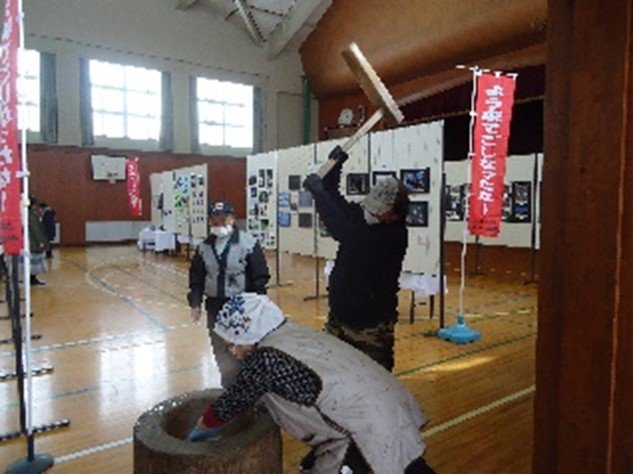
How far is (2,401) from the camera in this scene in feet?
13.2

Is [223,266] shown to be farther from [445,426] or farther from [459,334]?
[459,334]

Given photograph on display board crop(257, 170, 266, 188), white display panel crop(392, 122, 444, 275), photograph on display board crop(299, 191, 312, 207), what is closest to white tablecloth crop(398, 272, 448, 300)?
white display panel crop(392, 122, 444, 275)

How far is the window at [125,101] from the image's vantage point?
1673 centimetres

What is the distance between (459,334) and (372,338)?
3.04 m

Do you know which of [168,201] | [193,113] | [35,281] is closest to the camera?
[35,281]

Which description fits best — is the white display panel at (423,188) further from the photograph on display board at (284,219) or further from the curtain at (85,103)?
the curtain at (85,103)

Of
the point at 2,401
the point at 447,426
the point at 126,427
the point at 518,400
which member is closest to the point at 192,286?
the point at 126,427

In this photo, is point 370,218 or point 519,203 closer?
point 370,218

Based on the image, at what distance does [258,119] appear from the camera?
785 inches

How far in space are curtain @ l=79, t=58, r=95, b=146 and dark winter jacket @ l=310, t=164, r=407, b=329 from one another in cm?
1604

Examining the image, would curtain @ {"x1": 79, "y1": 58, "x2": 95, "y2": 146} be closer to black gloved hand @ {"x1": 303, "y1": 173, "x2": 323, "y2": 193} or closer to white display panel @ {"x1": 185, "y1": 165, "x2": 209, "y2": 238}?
white display panel @ {"x1": 185, "y1": 165, "x2": 209, "y2": 238}

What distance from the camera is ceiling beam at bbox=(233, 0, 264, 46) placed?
17297mm

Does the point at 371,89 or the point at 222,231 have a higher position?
the point at 371,89

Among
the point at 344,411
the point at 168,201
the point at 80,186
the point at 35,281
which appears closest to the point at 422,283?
the point at 344,411
